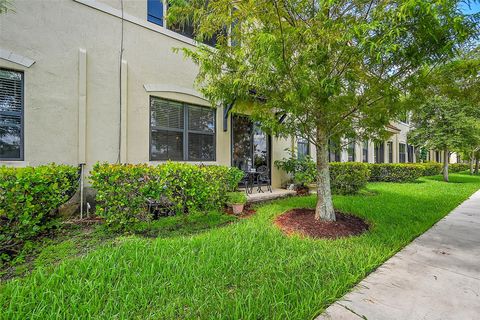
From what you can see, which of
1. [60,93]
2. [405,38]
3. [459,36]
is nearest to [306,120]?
[405,38]

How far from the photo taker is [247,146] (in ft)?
28.7

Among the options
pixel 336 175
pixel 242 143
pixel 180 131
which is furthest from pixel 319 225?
pixel 336 175

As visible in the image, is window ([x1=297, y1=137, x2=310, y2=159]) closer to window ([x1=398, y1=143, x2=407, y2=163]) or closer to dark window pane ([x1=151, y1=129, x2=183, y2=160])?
dark window pane ([x1=151, y1=129, x2=183, y2=160])

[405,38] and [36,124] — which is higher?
[405,38]

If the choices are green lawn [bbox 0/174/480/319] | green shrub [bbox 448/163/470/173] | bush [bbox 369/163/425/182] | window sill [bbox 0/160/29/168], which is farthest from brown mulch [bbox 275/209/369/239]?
green shrub [bbox 448/163/470/173]

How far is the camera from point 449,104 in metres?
13.8

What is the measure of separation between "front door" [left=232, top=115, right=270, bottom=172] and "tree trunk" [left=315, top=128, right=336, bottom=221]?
3.31 meters

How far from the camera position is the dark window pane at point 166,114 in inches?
260

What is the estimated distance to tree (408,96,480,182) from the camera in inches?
514

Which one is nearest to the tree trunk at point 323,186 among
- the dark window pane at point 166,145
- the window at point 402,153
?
the dark window pane at point 166,145

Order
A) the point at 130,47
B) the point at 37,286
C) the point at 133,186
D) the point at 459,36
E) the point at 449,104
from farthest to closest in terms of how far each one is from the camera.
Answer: the point at 449,104 → the point at 130,47 → the point at 133,186 → the point at 459,36 → the point at 37,286

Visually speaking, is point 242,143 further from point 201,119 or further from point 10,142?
point 10,142

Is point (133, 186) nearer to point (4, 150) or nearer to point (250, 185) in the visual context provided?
point (4, 150)

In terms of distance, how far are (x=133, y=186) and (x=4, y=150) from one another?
2.91 meters
